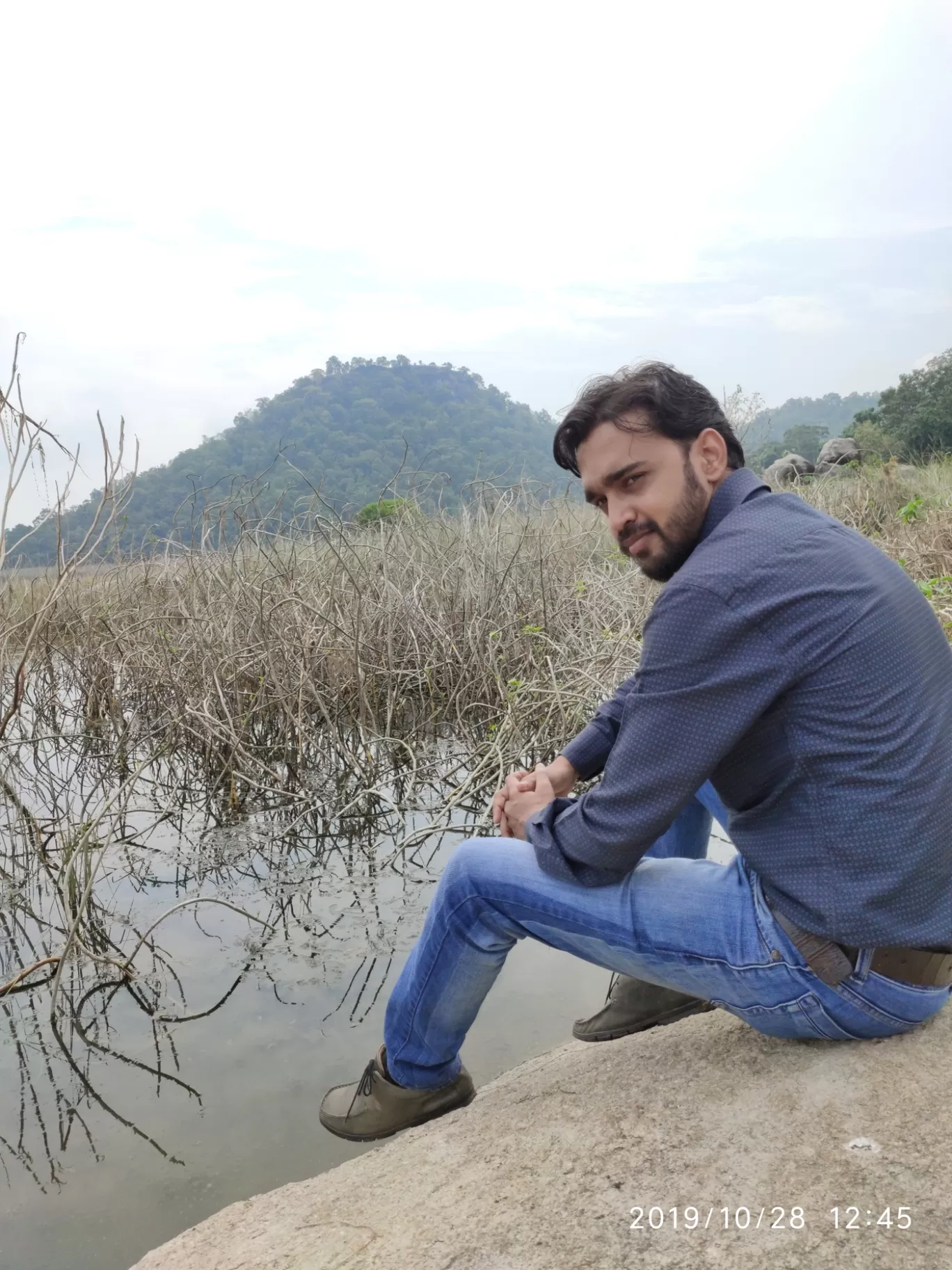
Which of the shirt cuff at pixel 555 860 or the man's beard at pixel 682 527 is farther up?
the man's beard at pixel 682 527

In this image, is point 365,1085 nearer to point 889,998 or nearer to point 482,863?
point 482,863

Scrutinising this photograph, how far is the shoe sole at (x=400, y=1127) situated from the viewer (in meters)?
1.86

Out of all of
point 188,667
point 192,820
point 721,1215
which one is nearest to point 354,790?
point 192,820

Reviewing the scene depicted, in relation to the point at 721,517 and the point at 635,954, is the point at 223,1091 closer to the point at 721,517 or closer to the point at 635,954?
the point at 635,954

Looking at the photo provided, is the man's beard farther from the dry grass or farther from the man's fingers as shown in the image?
the dry grass

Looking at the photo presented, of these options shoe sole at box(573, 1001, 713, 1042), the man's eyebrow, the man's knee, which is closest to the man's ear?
the man's eyebrow

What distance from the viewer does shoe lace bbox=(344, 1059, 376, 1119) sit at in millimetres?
1888

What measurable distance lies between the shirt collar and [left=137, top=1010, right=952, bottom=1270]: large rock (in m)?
0.95

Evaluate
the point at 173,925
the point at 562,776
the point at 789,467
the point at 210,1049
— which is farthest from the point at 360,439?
the point at 562,776

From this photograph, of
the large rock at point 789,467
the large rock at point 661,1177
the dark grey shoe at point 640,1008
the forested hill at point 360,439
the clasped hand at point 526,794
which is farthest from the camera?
the large rock at point 789,467

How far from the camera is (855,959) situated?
1.41 metres

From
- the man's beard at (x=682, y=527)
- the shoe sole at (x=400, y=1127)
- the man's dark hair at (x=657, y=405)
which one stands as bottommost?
the shoe sole at (x=400, y=1127)

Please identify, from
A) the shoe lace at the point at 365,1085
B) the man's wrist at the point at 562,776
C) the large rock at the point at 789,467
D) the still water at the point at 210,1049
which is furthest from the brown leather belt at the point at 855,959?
the large rock at the point at 789,467

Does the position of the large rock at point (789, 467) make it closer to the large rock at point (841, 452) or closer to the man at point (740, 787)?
the large rock at point (841, 452)
